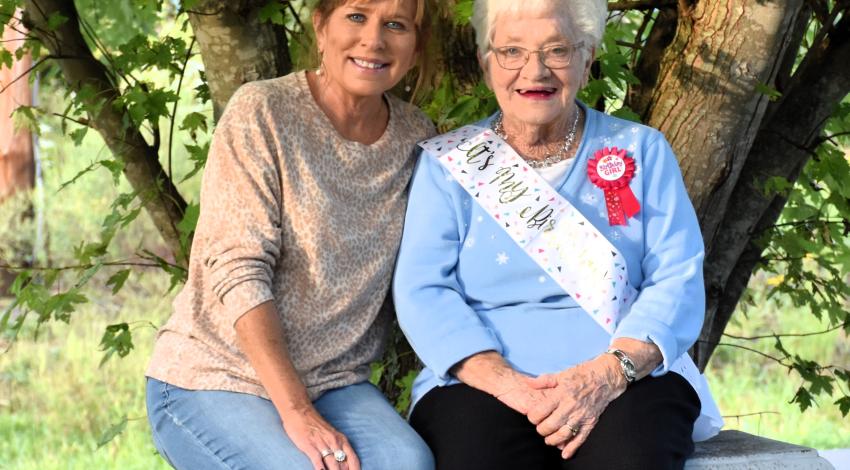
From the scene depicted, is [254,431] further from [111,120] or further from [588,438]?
[111,120]

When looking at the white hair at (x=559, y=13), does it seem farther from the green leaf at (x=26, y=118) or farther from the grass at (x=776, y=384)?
the grass at (x=776, y=384)

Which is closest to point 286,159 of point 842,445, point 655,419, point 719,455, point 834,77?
point 655,419

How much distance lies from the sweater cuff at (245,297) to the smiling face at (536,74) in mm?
692

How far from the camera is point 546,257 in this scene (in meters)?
2.45

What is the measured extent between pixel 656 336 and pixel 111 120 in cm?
182

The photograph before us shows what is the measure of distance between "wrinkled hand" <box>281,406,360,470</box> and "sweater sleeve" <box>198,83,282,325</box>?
236mm

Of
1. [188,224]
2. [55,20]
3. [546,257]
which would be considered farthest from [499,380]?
[55,20]

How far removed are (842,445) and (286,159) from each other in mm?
4262

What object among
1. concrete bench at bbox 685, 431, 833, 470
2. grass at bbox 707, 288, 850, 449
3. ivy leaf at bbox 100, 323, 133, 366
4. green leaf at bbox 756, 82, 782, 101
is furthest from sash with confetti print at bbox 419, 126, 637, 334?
grass at bbox 707, 288, 850, 449

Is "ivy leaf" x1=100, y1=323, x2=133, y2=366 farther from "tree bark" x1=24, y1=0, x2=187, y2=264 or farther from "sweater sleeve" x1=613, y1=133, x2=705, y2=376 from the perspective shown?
"sweater sleeve" x1=613, y1=133, x2=705, y2=376

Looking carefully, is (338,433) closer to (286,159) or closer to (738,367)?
(286,159)

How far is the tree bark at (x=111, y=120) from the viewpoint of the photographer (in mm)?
3303

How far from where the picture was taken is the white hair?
8.04 feet

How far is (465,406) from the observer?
232 centimetres
